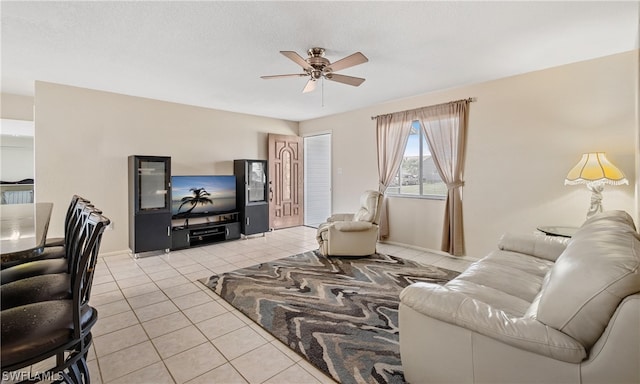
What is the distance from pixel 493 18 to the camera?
7.55 ft

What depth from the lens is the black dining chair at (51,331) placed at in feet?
3.67

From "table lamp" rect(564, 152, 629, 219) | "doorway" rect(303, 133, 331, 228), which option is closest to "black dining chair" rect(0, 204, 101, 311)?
"table lamp" rect(564, 152, 629, 219)

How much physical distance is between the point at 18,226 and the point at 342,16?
107 inches

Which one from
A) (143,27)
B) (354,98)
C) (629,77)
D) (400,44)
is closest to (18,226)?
(143,27)

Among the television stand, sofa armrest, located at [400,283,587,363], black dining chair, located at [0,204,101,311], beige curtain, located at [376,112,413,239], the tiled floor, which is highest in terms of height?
beige curtain, located at [376,112,413,239]

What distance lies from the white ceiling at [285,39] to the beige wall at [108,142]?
15.8 inches

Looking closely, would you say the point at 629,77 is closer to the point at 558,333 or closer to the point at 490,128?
the point at 490,128

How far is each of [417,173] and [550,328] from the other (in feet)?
12.5

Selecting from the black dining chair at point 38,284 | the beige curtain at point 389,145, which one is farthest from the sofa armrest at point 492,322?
the beige curtain at point 389,145

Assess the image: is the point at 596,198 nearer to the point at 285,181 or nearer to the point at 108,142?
the point at 285,181

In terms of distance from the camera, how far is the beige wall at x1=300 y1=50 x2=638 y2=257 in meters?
3.03

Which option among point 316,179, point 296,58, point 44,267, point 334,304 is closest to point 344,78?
point 296,58

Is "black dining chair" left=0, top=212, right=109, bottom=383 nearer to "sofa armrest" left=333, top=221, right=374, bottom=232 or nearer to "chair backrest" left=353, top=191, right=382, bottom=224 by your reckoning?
"sofa armrest" left=333, top=221, right=374, bottom=232

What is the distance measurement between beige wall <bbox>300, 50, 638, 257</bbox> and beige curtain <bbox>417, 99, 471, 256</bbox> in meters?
0.10
